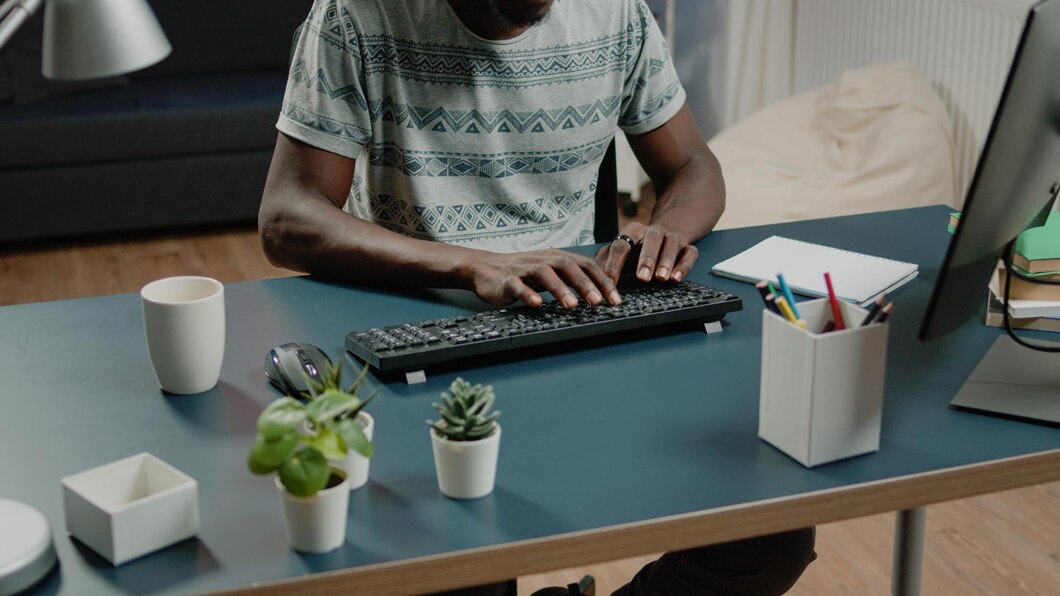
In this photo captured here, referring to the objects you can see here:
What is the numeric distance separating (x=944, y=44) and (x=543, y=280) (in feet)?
8.07

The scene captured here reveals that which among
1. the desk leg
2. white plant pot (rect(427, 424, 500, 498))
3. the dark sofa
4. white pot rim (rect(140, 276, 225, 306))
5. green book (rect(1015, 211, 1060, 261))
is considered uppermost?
white pot rim (rect(140, 276, 225, 306))

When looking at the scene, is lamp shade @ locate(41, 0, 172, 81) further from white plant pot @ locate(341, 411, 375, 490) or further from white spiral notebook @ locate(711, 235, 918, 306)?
white spiral notebook @ locate(711, 235, 918, 306)

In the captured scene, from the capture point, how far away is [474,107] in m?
1.67

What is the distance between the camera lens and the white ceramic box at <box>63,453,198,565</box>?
85 centimetres

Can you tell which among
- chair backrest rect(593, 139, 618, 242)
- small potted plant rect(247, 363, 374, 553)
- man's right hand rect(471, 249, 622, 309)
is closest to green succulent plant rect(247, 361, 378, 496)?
small potted plant rect(247, 363, 374, 553)

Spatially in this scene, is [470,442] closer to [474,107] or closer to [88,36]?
[88,36]

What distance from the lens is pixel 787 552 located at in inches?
52.8

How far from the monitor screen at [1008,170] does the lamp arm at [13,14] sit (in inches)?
28.6

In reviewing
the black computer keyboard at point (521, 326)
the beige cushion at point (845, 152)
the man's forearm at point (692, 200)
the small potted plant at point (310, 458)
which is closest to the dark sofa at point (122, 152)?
the beige cushion at point (845, 152)

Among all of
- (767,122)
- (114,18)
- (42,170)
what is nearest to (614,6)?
(114,18)

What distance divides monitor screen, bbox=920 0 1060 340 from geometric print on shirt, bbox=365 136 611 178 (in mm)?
794

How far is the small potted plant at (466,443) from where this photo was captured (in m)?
0.92

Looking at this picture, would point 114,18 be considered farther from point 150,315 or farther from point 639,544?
point 639,544

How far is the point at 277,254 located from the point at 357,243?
0.54 feet
